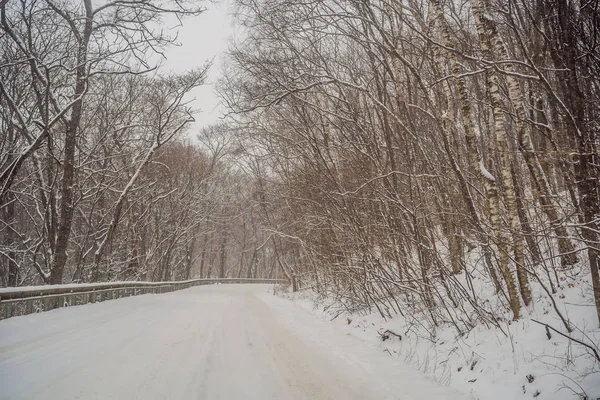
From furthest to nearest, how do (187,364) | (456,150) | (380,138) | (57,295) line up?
(380,138)
(57,295)
(456,150)
(187,364)

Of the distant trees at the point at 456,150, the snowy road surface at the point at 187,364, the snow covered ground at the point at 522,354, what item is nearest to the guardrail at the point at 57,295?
the snowy road surface at the point at 187,364

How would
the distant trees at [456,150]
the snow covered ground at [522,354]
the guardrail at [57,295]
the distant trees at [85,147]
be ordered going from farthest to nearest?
the distant trees at [85,147]
the guardrail at [57,295]
the distant trees at [456,150]
the snow covered ground at [522,354]

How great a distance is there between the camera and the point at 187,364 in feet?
15.8

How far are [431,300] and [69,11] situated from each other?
12836 millimetres

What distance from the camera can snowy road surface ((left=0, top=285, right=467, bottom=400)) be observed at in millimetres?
3855

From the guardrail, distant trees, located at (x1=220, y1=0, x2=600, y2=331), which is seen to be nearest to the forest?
distant trees, located at (x1=220, y1=0, x2=600, y2=331)

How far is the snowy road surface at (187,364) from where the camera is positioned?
386 centimetres

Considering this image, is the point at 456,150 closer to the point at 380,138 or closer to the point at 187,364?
the point at 380,138

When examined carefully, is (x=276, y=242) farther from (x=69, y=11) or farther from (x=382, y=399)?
(x=382, y=399)

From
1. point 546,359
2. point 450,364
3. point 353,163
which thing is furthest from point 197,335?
point 353,163

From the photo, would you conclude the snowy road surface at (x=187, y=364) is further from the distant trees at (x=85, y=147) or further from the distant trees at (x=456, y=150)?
the distant trees at (x=85, y=147)

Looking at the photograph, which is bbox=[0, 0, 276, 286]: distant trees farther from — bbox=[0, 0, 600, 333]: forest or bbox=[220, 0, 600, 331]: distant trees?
bbox=[220, 0, 600, 331]: distant trees

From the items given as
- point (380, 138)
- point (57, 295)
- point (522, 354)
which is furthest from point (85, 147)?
point (522, 354)

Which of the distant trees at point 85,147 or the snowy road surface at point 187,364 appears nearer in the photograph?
Answer: the snowy road surface at point 187,364
